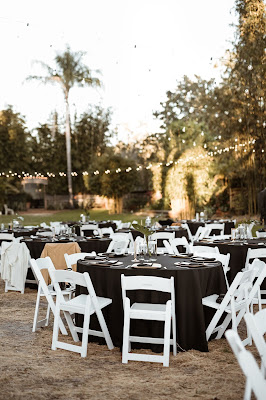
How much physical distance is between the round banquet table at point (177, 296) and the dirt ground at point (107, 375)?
181mm

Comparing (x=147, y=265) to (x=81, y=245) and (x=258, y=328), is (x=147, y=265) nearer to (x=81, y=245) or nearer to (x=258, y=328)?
(x=258, y=328)

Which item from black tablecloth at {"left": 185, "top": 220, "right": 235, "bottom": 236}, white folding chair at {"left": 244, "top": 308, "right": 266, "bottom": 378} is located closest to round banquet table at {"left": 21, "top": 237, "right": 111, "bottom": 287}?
black tablecloth at {"left": 185, "top": 220, "right": 235, "bottom": 236}

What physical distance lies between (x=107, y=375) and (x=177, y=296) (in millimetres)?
1018

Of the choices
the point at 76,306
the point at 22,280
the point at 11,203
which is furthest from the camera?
the point at 11,203

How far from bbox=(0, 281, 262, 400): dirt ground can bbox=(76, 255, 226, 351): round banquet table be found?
0.59 feet

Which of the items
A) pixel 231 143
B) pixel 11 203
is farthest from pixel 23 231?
pixel 11 203

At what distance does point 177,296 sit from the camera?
475 cm

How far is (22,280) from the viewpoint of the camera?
8062 millimetres

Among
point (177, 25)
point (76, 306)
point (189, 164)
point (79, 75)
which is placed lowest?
point (76, 306)

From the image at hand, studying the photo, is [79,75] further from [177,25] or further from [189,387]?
[189,387]

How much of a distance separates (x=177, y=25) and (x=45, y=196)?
77.0 ft

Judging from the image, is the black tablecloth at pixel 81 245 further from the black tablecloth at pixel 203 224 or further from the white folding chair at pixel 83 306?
the black tablecloth at pixel 203 224

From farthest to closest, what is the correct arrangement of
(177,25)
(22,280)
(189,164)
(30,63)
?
(30,63)
(189,164)
(177,25)
(22,280)

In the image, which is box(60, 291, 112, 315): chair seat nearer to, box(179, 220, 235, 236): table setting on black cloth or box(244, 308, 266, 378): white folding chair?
box(244, 308, 266, 378): white folding chair
